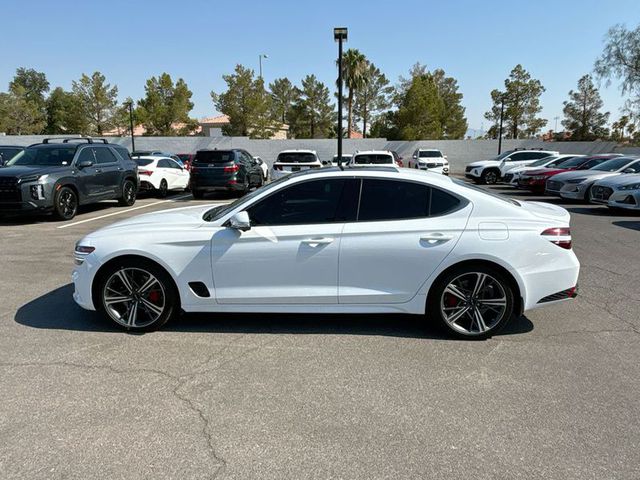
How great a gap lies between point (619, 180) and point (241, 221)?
12.7m

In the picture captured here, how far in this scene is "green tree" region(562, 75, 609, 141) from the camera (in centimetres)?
4931

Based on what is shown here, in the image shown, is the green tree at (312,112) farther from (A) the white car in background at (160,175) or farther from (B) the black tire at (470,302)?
(B) the black tire at (470,302)

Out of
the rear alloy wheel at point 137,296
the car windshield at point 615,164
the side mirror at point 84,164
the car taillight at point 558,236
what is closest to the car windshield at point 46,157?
the side mirror at point 84,164

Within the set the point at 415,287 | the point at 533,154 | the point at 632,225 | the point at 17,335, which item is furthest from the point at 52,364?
the point at 533,154

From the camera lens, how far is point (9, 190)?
396 inches

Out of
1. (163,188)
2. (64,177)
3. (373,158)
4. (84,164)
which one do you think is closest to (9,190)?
(64,177)

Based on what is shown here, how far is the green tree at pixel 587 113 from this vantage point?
1941 inches

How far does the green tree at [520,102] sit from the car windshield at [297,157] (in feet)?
118

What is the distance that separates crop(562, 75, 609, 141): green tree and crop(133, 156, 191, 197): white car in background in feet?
151

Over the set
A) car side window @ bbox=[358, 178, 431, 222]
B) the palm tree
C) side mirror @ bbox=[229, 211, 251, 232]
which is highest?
the palm tree

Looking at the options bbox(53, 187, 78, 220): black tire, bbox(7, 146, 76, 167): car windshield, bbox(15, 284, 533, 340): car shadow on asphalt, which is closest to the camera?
bbox(15, 284, 533, 340): car shadow on asphalt

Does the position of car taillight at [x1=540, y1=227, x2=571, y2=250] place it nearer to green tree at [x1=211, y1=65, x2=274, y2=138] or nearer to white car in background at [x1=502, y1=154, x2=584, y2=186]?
white car in background at [x1=502, y1=154, x2=584, y2=186]

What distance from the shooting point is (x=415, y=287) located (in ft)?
13.8

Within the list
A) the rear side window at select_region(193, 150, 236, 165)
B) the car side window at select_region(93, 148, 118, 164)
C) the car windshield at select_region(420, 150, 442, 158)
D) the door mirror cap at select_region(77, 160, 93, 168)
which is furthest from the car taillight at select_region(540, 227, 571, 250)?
the car windshield at select_region(420, 150, 442, 158)
